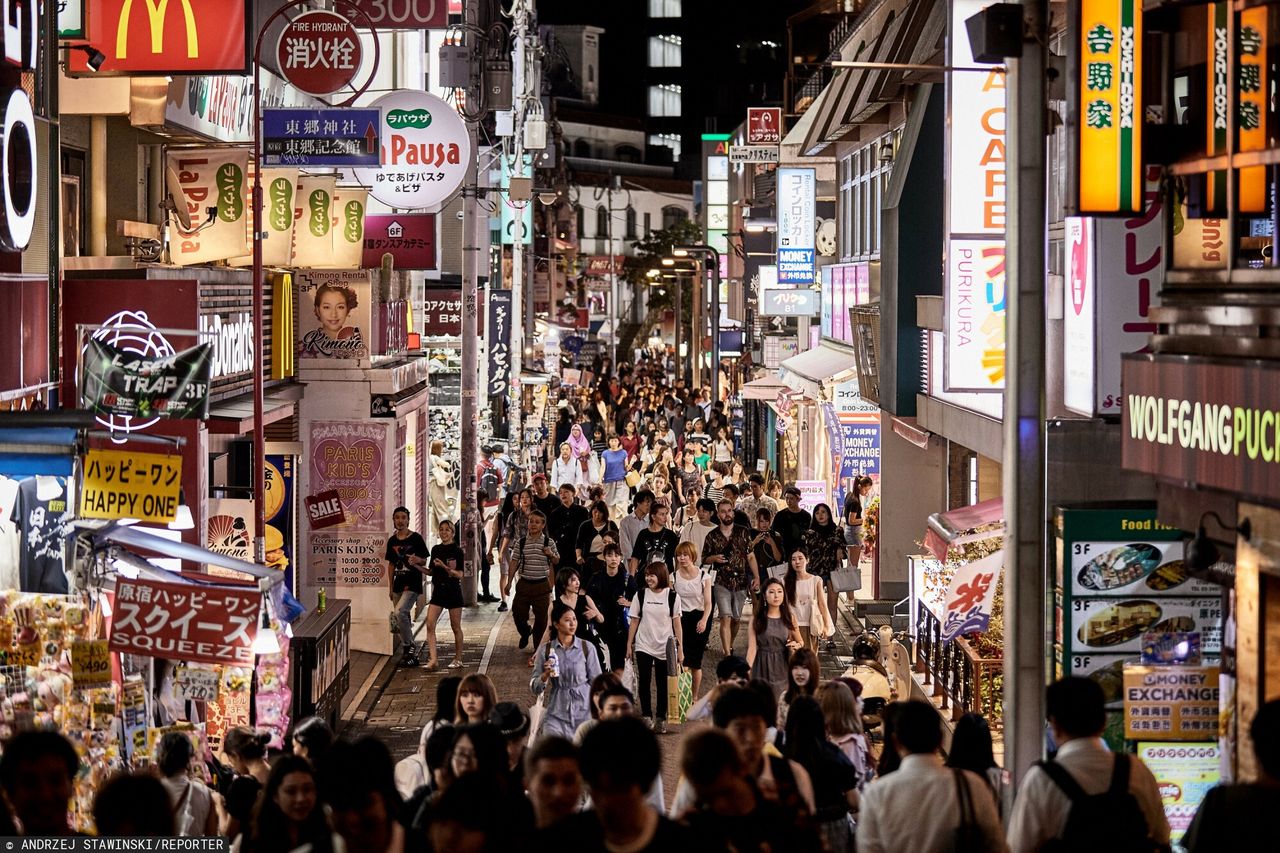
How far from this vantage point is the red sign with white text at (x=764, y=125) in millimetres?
48531

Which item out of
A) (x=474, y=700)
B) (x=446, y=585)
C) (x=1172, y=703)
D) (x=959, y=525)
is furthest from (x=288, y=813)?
(x=446, y=585)

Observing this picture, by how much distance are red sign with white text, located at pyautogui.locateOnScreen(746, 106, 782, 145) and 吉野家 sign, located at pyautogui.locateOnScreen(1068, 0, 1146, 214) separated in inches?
1512

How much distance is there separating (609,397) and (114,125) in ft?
120

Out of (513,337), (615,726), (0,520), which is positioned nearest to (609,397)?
(513,337)

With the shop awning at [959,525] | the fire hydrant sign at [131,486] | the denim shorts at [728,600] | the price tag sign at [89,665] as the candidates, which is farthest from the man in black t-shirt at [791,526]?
the price tag sign at [89,665]

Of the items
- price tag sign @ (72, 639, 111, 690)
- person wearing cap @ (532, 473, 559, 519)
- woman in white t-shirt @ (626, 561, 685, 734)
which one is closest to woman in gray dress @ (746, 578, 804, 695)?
woman in white t-shirt @ (626, 561, 685, 734)

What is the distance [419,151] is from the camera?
898 inches

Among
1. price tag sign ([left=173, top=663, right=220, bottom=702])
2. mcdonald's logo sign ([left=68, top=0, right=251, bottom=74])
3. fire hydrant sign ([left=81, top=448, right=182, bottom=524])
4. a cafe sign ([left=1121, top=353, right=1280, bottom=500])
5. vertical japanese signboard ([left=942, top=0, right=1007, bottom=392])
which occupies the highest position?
mcdonald's logo sign ([left=68, top=0, right=251, bottom=74])

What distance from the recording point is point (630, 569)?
1922 centimetres

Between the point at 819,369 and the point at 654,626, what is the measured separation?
55.3ft

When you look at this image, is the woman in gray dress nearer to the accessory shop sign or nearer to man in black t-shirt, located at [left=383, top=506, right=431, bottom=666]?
the accessory shop sign

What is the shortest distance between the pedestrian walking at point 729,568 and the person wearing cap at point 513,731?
28.4 feet

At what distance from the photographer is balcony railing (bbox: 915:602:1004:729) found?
47.8 ft

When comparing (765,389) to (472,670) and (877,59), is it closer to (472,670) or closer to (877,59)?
(877,59)
